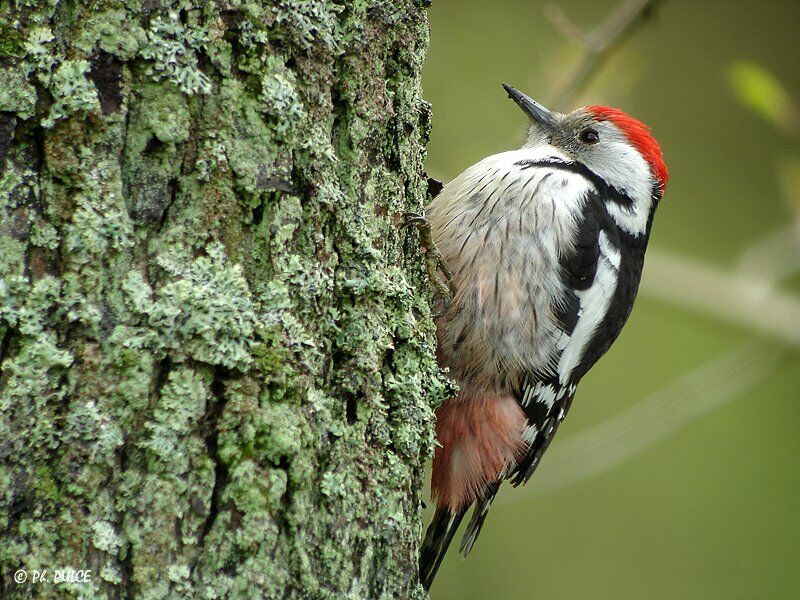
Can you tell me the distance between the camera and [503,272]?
2344 millimetres

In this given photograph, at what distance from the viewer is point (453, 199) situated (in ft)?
8.09

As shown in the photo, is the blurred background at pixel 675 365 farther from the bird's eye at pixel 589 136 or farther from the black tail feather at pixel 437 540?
the black tail feather at pixel 437 540

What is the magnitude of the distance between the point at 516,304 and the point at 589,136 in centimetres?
85

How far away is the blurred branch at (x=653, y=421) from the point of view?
372 centimetres

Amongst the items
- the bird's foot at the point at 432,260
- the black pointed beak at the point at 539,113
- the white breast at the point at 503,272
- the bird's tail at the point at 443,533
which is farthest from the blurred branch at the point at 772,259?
the bird's foot at the point at 432,260

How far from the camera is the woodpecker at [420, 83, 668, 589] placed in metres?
2.35

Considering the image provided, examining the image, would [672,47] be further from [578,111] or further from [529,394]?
[529,394]

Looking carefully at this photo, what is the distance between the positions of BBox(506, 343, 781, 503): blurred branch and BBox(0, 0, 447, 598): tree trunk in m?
2.18

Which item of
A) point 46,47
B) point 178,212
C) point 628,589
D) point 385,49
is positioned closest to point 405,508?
point 178,212

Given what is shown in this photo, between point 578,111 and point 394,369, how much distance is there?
5.22ft

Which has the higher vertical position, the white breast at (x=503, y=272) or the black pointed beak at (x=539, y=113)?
the black pointed beak at (x=539, y=113)

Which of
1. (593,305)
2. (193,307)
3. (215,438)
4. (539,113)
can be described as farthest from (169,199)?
(539,113)

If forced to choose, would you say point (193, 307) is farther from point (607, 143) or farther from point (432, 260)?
point (607, 143)

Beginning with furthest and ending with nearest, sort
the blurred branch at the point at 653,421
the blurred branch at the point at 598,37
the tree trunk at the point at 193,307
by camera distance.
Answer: the blurred branch at the point at 653,421
the blurred branch at the point at 598,37
the tree trunk at the point at 193,307
